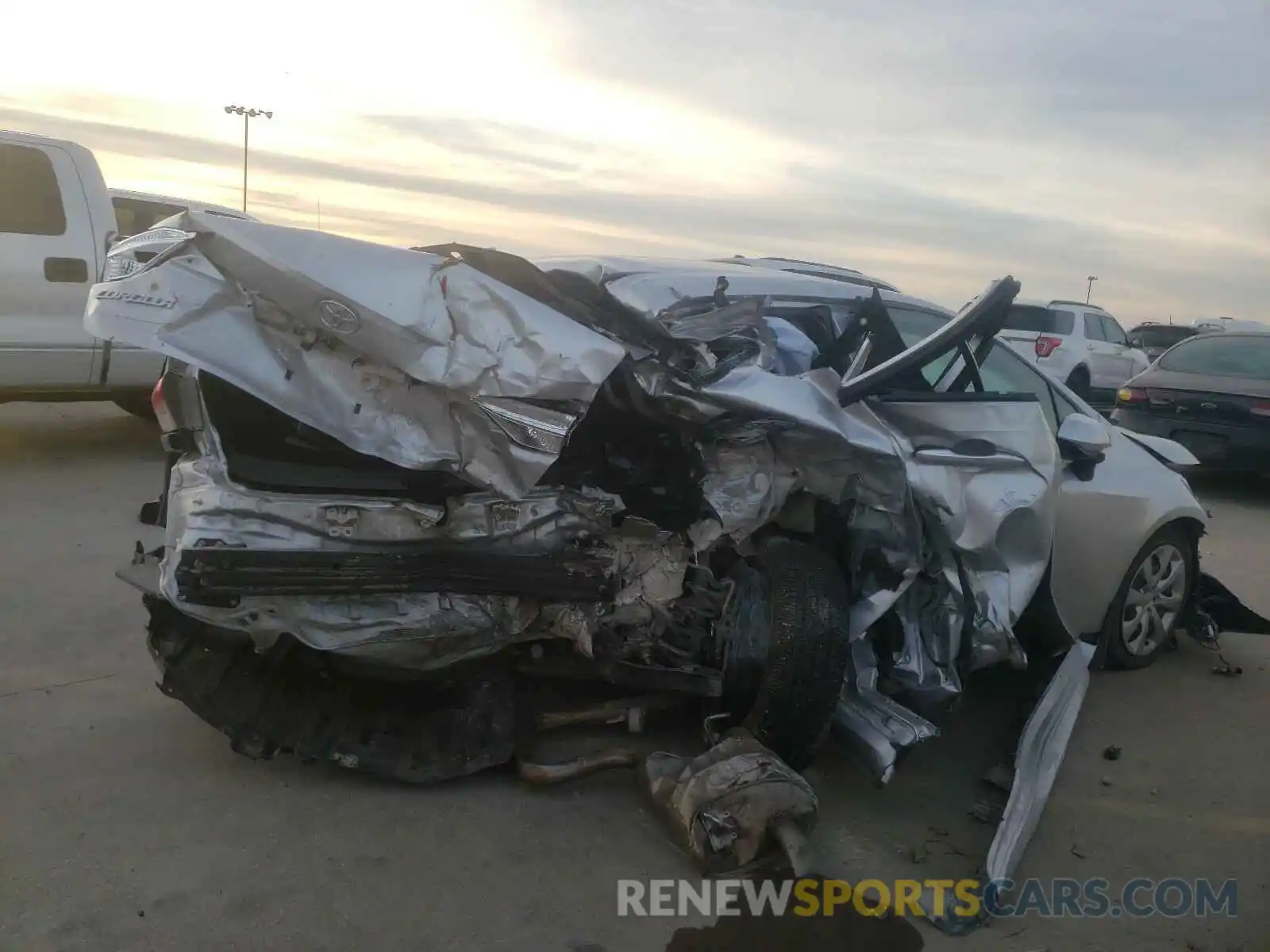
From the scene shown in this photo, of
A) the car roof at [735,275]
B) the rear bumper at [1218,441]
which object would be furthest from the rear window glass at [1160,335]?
the car roof at [735,275]

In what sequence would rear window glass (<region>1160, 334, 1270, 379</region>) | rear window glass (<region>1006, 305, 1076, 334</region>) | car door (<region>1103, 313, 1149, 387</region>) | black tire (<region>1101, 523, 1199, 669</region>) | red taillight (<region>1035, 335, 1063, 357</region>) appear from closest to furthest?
1. black tire (<region>1101, 523, 1199, 669</region>)
2. rear window glass (<region>1160, 334, 1270, 379</region>)
3. red taillight (<region>1035, 335, 1063, 357</region>)
4. rear window glass (<region>1006, 305, 1076, 334</region>)
5. car door (<region>1103, 313, 1149, 387</region>)

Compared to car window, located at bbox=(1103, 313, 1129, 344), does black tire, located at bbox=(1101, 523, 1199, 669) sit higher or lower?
lower

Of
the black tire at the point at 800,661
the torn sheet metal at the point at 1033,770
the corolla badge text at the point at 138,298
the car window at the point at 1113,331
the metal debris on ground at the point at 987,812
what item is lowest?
the metal debris on ground at the point at 987,812

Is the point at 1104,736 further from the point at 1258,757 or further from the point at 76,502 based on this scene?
the point at 76,502

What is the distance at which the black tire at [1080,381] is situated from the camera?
15.0 m

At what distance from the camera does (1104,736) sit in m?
3.79

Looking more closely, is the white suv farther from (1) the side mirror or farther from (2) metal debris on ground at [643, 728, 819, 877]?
(2) metal debris on ground at [643, 728, 819, 877]

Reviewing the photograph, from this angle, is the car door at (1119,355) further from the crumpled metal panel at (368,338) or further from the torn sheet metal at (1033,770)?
the crumpled metal panel at (368,338)

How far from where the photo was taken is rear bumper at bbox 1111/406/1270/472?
7980mm

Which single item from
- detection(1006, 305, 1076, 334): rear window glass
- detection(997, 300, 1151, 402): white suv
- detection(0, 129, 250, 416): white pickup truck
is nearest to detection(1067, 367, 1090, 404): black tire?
detection(997, 300, 1151, 402): white suv

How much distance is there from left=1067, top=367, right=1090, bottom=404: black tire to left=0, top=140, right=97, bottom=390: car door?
512 inches

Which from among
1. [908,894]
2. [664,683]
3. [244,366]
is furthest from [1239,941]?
[244,366]

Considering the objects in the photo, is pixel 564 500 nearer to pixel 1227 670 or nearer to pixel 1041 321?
pixel 1227 670

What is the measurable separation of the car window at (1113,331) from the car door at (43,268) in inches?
570
